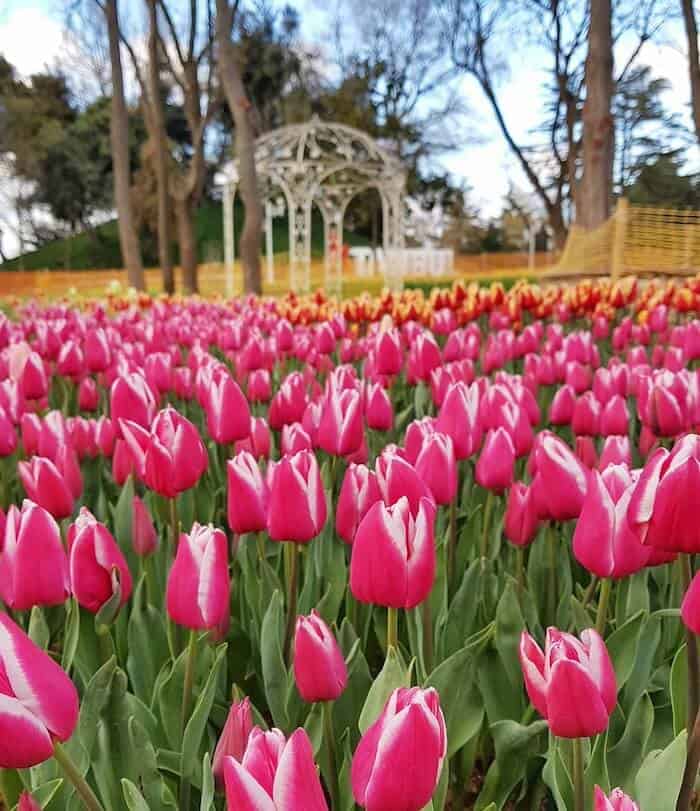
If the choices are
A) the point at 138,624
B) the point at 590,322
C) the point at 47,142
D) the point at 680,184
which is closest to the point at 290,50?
the point at 47,142

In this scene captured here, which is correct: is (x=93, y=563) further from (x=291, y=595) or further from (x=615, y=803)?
(x=615, y=803)

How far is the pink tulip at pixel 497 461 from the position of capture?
151 cm

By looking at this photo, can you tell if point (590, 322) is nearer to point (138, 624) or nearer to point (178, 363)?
point (178, 363)

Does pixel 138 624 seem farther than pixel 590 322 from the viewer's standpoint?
No

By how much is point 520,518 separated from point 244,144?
11.1 m

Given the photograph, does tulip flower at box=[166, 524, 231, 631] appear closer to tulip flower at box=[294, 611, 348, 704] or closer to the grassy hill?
tulip flower at box=[294, 611, 348, 704]

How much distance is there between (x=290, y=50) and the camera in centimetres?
3769

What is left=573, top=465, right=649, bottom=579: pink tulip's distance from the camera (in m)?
1.05

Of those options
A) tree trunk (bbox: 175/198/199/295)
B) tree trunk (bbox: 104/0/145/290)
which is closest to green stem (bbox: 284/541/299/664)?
tree trunk (bbox: 104/0/145/290)

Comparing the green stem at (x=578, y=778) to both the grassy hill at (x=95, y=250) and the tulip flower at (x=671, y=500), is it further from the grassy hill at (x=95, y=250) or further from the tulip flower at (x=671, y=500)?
the grassy hill at (x=95, y=250)

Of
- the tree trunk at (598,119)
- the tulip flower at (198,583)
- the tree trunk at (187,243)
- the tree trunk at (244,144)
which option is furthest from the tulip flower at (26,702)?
the tree trunk at (187,243)

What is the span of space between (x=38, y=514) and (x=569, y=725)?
621mm

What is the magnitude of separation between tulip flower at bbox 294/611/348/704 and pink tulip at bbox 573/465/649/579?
1.14 ft

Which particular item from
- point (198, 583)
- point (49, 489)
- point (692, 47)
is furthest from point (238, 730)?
point (692, 47)
